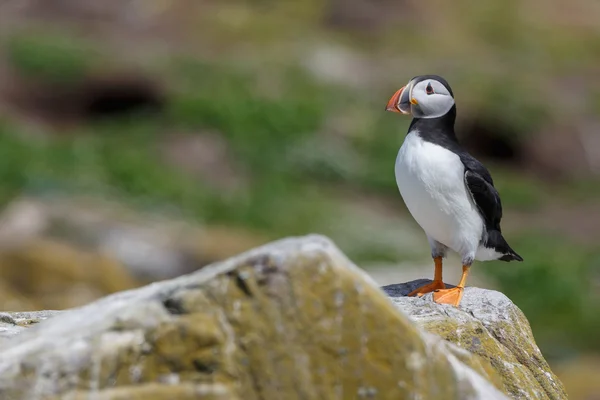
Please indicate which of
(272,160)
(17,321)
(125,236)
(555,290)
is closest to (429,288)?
(17,321)

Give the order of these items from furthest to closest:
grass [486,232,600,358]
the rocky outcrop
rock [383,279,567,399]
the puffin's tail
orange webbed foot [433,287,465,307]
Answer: grass [486,232,600,358], the rocky outcrop, the puffin's tail, orange webbed foot [433,287,465,307], rock [383,279,567,399]

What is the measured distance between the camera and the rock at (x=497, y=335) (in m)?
5.07

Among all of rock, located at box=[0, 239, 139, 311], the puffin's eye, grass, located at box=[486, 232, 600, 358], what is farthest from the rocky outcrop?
the puffin's eye

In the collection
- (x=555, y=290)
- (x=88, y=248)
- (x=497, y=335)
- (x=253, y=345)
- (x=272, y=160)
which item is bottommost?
(x=555, y=290)

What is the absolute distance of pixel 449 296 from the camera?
5.61m

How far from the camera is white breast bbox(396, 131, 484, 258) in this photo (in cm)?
559

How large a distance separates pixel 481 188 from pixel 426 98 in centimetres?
56

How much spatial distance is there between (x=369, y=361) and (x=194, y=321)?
61 cm

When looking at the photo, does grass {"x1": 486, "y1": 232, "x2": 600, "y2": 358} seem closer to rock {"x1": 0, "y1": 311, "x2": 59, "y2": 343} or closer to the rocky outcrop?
the rocky outcrop

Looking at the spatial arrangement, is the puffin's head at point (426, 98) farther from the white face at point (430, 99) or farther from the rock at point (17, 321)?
the rock at point (17, 321)

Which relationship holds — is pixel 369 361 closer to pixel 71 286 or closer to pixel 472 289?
pixel 472 289

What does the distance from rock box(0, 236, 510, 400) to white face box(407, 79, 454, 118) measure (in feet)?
7.26

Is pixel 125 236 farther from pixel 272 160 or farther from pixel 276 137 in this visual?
pixel 276 137

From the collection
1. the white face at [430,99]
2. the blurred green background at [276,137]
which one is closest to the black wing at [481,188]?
the white face at [430,99]
